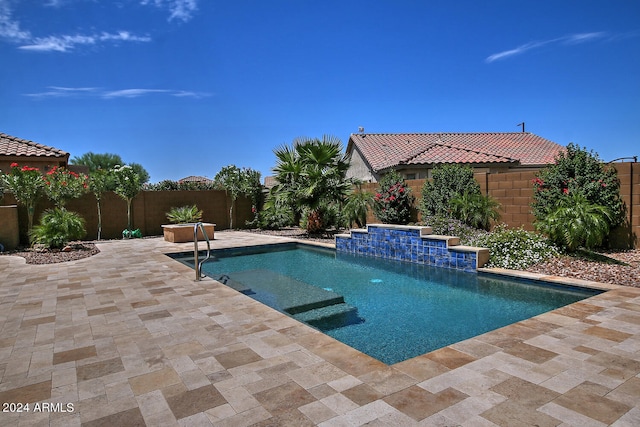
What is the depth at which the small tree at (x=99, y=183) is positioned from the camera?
44.8 ft

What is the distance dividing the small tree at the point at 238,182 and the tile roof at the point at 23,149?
627cm

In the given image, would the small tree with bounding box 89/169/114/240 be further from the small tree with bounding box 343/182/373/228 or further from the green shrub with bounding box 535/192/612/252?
the green shrub with bounding box 535/192/612/252

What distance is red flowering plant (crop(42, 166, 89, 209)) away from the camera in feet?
38.6

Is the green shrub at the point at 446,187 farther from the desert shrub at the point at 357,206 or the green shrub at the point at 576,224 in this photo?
the green shrub at the point at 576,224

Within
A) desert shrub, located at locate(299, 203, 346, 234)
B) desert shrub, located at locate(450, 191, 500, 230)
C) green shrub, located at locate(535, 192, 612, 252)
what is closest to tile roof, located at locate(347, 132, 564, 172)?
desert shrub, located at locate(299, 203, 346, 234)

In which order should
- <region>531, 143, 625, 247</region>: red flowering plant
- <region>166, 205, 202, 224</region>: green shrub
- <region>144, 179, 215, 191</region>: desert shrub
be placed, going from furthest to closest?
<region>144, 179, 215, 191</region>: desert shrub
<region>166, 205, 202, 224</region>: green shrub
<region>531, 143, 625, 247</region>: red flowering plant

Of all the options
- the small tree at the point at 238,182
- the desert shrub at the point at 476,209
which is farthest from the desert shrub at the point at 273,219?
the desert shrub at the point at 476,209

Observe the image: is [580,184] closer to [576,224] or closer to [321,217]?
[576,224]

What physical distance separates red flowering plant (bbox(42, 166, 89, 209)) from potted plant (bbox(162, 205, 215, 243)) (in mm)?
2952

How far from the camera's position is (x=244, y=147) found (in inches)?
1070

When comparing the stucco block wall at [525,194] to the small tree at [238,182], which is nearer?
the stucco block wall at [525,194]

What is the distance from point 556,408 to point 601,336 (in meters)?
1.68

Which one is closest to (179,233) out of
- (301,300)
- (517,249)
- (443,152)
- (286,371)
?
(301,300)

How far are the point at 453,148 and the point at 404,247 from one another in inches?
458
